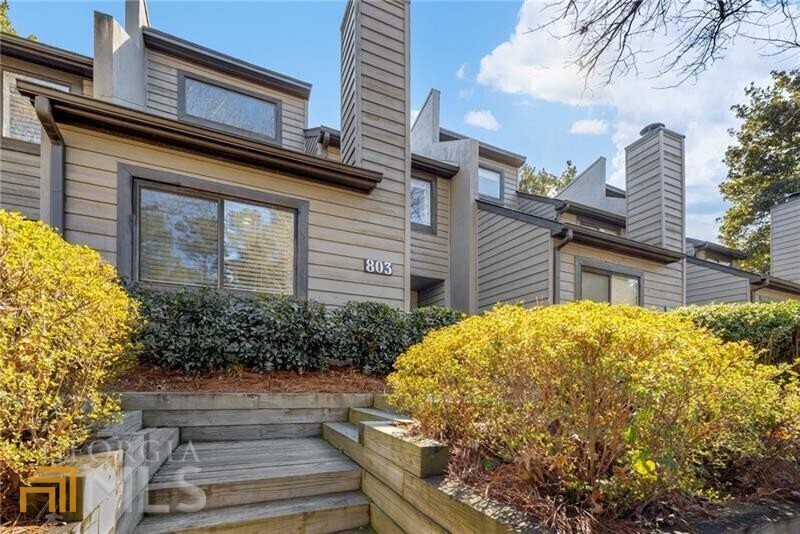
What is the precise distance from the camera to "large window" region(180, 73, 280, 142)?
7.85 m

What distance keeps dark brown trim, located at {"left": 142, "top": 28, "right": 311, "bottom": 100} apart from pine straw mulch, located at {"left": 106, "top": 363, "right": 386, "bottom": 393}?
22.3ft

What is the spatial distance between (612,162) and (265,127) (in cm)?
1143

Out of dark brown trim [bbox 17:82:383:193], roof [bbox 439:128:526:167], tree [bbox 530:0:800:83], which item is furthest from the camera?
roof [bbox 439:128:526:167]

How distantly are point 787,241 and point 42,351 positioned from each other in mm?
16411

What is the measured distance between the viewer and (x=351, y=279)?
551 centimetres

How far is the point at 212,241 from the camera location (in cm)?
485

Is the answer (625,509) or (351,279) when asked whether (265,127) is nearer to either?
(351,279)

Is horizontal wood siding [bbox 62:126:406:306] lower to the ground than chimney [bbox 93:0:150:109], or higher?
lower

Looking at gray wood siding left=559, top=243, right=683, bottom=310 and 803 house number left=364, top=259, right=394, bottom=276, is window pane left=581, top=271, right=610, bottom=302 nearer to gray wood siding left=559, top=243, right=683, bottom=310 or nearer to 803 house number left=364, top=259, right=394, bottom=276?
gray wood siding left=559, top=243, right=683, bottom=310

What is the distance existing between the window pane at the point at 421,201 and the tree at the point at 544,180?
20.0m

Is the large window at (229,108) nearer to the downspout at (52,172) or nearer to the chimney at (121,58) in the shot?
the chimney at (121,58)

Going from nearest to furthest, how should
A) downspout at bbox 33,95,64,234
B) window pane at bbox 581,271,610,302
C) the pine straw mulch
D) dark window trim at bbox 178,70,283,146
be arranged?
the pine straw mulch, downspout at bbox 33,95,64,234, window pane at bbox 581,271,610,302, dark window trim at bbox 178,70,283,146

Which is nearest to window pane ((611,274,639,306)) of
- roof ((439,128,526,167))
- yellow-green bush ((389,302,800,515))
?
roof ((439,128,526,167))

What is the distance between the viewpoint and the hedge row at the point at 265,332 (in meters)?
3.79
